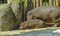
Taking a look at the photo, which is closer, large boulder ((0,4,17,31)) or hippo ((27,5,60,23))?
large boulder ((0,4,17,31))

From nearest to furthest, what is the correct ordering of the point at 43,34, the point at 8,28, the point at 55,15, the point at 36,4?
the point at 43,34, the point at 8,28, the point at 55,15, the point at 36,4

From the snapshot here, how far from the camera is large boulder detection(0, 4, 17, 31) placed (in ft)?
16.6

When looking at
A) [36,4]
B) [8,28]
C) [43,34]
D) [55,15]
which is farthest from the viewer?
[36,4]

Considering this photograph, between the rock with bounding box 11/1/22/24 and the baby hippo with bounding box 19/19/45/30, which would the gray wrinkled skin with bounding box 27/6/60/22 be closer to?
the rock with bounding box 11/1/22/24

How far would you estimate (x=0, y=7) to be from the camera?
212 inches

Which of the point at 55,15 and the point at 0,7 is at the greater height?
the point at 0,7

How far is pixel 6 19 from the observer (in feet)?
17.1

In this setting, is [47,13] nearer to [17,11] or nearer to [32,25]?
[17,11]

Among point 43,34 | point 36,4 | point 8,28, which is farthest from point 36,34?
point 36,4

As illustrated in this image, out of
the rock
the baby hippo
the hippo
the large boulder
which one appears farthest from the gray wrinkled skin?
the large boulder

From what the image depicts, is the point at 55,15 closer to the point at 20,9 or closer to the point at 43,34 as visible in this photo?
the point at 20,9

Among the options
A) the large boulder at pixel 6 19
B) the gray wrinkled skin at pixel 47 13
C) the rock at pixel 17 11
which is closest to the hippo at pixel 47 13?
the gray wrinkled skin at pixel 47 13

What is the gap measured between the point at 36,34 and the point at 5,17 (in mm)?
1655

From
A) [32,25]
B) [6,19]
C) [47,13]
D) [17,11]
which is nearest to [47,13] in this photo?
[47,13]
